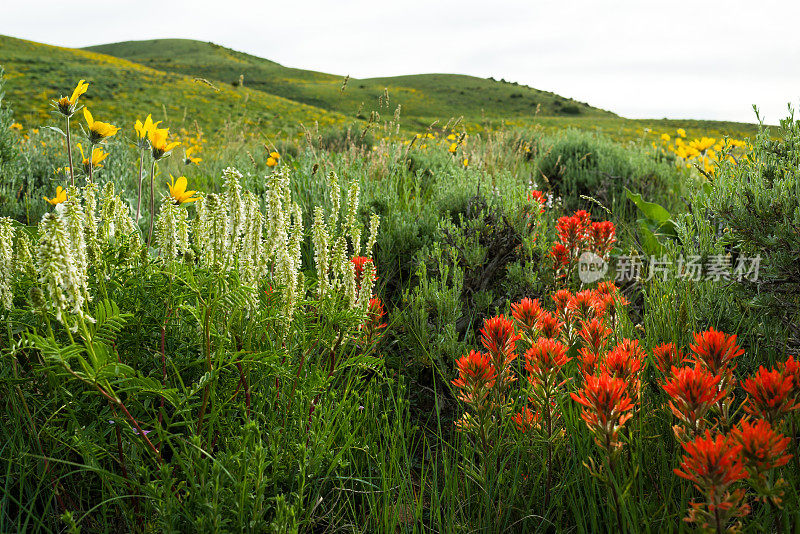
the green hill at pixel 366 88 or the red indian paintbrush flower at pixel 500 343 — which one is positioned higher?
the green hill at pixel 366 88

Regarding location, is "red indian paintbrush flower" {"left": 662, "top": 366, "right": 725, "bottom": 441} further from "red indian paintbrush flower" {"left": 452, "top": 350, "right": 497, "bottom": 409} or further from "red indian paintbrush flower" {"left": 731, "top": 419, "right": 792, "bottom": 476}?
Result: "red indian paintbrush flower" {"left": 452, "top": 350, "right": 497, "bottom": 409}

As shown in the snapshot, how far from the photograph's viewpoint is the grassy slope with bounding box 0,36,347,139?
26078mm

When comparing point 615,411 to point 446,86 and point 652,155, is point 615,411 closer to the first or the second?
point 652,155

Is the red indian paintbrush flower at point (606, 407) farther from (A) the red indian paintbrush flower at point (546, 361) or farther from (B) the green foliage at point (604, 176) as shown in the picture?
(B) the green foliage at point (604, 176)

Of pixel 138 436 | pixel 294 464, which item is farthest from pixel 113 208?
pixel 294 464

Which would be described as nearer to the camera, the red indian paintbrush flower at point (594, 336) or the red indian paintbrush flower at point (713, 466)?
the red indian paintbrush flower at point (713, 466)

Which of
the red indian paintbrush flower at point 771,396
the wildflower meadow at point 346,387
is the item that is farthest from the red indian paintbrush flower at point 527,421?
the red indian paintbrush flower at point 771,396

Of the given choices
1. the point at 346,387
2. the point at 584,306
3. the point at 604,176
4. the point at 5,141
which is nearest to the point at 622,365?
the point at 584,306

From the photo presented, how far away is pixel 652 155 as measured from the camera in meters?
8.16

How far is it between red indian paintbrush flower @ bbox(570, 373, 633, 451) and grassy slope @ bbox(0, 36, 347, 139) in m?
24.7

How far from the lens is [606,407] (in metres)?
1.07

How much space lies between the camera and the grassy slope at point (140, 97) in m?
26.1

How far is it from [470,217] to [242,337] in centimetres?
236

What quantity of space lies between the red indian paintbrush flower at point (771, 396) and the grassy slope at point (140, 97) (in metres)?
24.8
